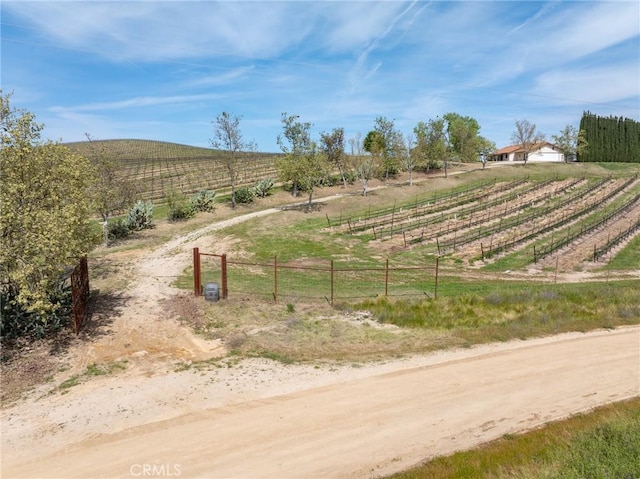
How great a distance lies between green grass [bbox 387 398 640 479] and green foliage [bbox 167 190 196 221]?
3305 centimetres

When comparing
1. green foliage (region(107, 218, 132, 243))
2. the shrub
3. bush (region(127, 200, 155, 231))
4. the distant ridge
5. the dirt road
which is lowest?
the dirt road

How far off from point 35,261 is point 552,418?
13.0 m

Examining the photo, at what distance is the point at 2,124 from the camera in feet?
42.8

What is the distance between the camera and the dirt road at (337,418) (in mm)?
7750

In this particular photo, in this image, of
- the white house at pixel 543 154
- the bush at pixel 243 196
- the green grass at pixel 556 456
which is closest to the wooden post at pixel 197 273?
the green grass at pixel 556 456

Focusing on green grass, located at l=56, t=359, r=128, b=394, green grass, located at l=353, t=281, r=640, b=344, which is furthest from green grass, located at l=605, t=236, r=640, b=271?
green grass, located at l=56, t=359, r=128, b=394

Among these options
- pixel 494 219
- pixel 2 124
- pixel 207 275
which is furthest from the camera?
pixel 494 219

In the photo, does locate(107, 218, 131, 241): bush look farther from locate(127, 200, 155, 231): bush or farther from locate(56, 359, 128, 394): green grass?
locate(56, 359, 128, 394): green grass

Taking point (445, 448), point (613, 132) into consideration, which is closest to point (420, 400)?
point (445, 448)

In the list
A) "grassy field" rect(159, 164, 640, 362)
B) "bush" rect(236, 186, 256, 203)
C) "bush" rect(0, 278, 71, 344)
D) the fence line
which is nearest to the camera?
"bush" rect(0, 278, 71, 344)

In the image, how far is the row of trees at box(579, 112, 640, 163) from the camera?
76.3 meters

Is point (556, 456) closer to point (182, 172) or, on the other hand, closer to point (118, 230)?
point (118, 230)

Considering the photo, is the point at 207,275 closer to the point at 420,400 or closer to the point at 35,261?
the point at 35,261

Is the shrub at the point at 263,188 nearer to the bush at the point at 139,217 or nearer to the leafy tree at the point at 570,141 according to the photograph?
the bush at the point at 139,217
